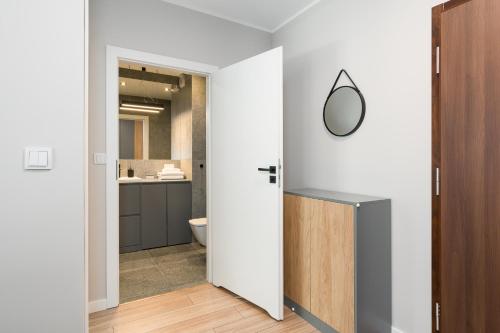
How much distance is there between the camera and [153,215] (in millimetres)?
3770

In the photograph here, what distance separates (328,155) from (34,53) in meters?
1.97

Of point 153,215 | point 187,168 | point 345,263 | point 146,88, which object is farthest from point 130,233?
point 345,263

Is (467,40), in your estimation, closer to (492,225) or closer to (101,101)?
(492,225)

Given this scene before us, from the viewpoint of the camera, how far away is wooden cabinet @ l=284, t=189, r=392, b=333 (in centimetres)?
165

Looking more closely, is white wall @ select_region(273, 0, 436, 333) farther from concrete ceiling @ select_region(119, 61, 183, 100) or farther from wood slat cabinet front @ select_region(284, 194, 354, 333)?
concrete ceiling @ select_region(119, 61, 183, 100)

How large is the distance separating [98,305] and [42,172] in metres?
1.40

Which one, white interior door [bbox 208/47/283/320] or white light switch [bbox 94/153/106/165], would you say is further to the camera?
white light switch [bbox 94/153/106/165]

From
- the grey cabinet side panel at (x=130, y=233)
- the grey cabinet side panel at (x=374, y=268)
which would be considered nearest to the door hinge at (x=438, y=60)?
the grey cabinet side panel at (x=374, y=268)

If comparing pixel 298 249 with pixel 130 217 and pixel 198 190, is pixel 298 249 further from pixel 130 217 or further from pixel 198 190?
pixel 130 217

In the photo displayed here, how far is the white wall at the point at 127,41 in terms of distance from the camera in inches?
84.9

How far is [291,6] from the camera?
2.46 meters

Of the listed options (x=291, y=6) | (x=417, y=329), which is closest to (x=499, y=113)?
(x=417, y=329)

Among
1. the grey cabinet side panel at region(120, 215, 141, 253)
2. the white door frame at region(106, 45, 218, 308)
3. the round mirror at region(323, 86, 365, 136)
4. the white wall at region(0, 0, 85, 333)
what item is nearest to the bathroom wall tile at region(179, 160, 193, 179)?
the grey cabinet side panel at region(120, 215, 141, 253)

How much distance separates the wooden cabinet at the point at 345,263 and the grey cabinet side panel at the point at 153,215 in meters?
2.40
